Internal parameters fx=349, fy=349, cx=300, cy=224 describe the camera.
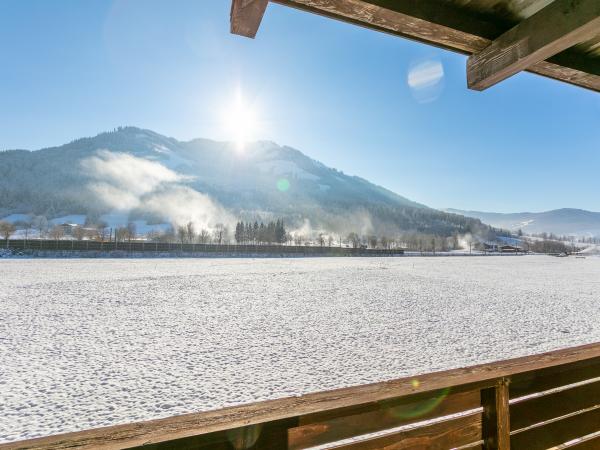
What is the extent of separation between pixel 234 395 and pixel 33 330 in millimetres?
7090

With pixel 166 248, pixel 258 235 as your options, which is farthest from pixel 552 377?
pixel 258 235

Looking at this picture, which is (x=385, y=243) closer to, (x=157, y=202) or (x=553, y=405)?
(x=157, y=202)

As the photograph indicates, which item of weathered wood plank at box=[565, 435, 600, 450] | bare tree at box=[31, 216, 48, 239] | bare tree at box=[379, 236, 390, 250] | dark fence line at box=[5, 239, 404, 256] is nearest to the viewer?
weathered wood plank at box=[565, 435, 600, 450]

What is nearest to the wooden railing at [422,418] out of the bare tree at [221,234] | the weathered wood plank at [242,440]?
the weathered wood plank at [242,440]

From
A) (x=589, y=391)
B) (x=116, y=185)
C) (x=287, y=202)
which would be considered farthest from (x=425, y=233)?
(x=589, y=391)

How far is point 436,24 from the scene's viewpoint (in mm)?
1788

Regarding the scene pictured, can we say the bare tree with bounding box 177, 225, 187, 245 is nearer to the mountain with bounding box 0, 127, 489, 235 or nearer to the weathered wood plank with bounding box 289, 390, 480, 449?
the mountain with bounding box 0, 127, 489, 235

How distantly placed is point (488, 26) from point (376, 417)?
208cm

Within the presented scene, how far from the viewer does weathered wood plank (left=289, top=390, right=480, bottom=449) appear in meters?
1.22

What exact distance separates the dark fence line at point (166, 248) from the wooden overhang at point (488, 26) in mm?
54941

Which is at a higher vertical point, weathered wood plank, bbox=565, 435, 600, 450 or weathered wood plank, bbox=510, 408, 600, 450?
weathered wood plank, bbox=510, 408, 600, 450

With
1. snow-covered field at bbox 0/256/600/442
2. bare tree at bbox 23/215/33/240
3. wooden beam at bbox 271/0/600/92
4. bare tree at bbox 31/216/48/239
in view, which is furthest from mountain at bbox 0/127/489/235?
wooden beam at bbox 271/0/600/92

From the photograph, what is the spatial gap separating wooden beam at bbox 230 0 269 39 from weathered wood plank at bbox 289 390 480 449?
5.23 feet

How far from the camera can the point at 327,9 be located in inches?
65.2
